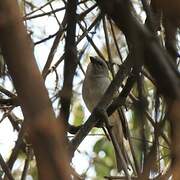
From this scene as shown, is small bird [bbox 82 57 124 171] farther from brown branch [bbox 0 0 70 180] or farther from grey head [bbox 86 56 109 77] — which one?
brown branch [bbox 0 0 70 180]

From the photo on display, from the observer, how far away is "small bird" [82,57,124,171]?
4.15m

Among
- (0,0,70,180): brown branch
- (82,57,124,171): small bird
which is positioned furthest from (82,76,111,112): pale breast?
(0,0,70,180): brown branch

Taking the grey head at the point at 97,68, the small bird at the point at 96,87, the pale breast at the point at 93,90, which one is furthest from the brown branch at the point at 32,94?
the grey head at the point at 97,68

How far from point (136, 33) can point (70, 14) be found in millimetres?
412

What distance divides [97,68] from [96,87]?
15.1 inches

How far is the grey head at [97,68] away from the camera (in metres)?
4.59

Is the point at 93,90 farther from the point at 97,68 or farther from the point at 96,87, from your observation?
the point at 97,68

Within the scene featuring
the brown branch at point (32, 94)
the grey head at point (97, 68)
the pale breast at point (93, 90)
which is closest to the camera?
the brown branch at point (32, 94)

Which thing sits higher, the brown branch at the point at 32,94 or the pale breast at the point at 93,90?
the brown branch at the point at 32,94

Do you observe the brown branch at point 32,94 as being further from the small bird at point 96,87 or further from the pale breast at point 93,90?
the pale breast at point 93,90

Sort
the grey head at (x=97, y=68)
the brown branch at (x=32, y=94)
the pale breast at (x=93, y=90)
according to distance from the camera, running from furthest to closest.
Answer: the grey head at (x=97, y=68) → the pale breast at (x=93, y=90) → the brown branch at (x=32, y=94)

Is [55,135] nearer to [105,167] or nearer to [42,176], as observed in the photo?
[42,176]

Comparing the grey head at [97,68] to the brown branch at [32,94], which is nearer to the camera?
the brown branch at [32,94]

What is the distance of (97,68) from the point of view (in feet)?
15.3
